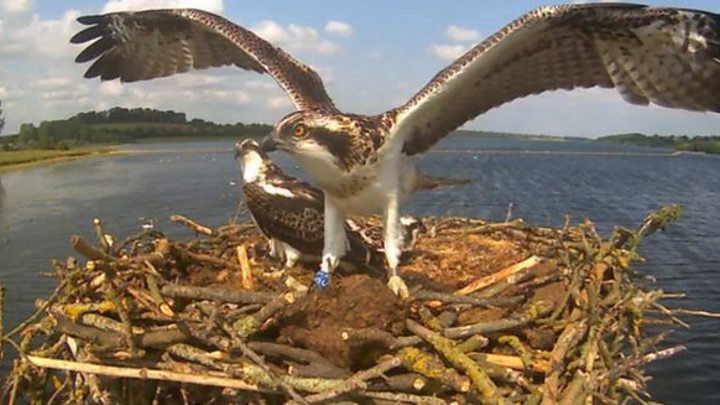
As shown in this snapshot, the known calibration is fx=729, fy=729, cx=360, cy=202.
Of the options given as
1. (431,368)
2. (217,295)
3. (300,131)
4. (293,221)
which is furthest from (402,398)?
(293,221)

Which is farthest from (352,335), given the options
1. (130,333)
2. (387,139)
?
(387,139)

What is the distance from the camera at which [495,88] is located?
16.7ft

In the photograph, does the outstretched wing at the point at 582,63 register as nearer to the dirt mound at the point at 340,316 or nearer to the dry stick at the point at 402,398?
the dirt mound at the point at 340,316

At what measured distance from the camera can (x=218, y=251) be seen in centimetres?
586

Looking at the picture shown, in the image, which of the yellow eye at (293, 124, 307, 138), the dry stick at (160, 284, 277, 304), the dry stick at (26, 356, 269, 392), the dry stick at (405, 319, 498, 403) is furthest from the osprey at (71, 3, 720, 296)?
the dry stick at (26, 356, 269, 392)

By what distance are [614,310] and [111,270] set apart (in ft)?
9.56

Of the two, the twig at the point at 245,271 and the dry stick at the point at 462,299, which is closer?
the dry stick at the point at 462,299

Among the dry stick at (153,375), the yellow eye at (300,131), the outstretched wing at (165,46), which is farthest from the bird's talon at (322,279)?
the outstretched wing at (165,46)

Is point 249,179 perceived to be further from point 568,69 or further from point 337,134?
point 568,69

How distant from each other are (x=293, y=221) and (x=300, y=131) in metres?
1.18

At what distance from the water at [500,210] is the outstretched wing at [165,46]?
223cm

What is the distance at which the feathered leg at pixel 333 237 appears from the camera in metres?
4.88

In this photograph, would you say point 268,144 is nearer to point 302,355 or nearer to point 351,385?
point 302,355

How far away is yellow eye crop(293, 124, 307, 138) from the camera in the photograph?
425cm
